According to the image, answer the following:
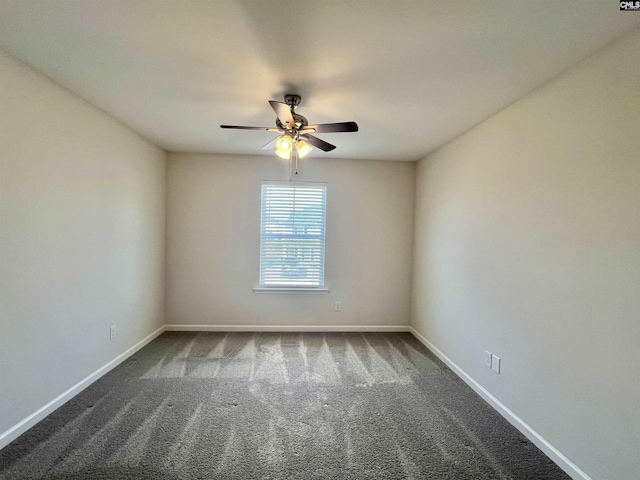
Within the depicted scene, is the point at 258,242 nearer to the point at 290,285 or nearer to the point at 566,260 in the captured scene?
the point at 290,285

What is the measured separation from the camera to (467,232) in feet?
9.06

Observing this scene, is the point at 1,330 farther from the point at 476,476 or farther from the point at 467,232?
the point at 467,232

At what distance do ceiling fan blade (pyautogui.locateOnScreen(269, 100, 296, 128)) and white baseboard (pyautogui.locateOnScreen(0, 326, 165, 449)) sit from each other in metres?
2.66

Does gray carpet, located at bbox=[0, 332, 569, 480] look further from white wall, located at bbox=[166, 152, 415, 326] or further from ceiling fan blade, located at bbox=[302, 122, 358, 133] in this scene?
ceiling fan blade, located at bbox=[302, 122, 358, 133]

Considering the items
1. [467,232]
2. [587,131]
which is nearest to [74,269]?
[467,232]

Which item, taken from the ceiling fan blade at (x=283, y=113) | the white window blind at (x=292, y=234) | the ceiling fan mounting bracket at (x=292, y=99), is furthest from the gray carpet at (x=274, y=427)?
the ceiling fan mounting bracket at (x=292, y=99)

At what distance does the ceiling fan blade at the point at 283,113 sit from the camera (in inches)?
72.4

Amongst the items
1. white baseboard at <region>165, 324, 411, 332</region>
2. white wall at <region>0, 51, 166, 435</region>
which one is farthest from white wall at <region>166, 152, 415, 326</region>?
white wall at <region>0, 51, 166, 435</region>

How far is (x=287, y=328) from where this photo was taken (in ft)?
12.9

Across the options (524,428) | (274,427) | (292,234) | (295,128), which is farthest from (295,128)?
(524,428)

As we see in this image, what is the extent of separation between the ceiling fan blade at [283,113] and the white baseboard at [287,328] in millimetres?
2776

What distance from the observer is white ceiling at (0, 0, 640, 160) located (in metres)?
1.34

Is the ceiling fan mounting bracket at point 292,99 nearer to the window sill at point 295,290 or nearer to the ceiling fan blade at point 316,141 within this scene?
the ceiling fan blade at point 316,141

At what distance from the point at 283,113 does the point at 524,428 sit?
110 inches
